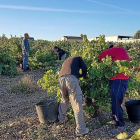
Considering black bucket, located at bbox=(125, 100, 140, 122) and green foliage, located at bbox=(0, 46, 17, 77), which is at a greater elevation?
green foliage, located at bbox=(0, 46, 17, 77)

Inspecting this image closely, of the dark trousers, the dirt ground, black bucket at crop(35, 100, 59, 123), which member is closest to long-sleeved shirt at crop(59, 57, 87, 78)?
the dark trousers

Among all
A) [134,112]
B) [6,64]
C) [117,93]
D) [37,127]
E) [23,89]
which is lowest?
[37,127]

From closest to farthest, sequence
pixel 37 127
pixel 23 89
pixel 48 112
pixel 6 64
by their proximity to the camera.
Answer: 1. pixel 37 127
2. pixel 48 112
3. pixel 23 89
4. pixel 6 64

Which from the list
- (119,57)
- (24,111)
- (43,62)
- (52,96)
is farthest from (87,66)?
(43,62)

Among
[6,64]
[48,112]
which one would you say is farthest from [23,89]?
[6,64]

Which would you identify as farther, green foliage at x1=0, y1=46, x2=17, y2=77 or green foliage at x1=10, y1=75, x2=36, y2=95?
green foliage at x1=0, y1=46, x2=17, y2=77


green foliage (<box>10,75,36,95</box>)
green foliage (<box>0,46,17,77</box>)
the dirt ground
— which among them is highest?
green foliage (<box>0,46,17,77</box>)

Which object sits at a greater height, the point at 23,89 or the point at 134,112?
the point at 23,89

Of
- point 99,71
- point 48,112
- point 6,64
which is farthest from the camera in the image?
point 6,64

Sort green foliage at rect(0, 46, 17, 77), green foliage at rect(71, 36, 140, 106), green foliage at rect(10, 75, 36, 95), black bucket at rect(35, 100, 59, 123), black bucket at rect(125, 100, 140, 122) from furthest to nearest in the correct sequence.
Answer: green foliage at rect(0, 46, 17, 77), green foliage at rect(10, 75, 36, 95), black bucket at rect(125, 100, 140, 122), black bucket at rect(35, 100, 59, 123), green foliage at rect(71, 36, 140, 106)

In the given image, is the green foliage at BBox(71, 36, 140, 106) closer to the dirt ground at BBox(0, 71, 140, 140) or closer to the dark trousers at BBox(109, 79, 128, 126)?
the dark trousers at BBox(109, 79, 128, 126)

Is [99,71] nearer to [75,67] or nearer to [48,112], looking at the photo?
[75,67]

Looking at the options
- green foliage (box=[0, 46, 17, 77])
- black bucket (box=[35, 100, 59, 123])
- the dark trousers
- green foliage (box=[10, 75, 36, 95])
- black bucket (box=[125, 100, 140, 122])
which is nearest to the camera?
the dark trousers

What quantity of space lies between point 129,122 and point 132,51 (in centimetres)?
898
